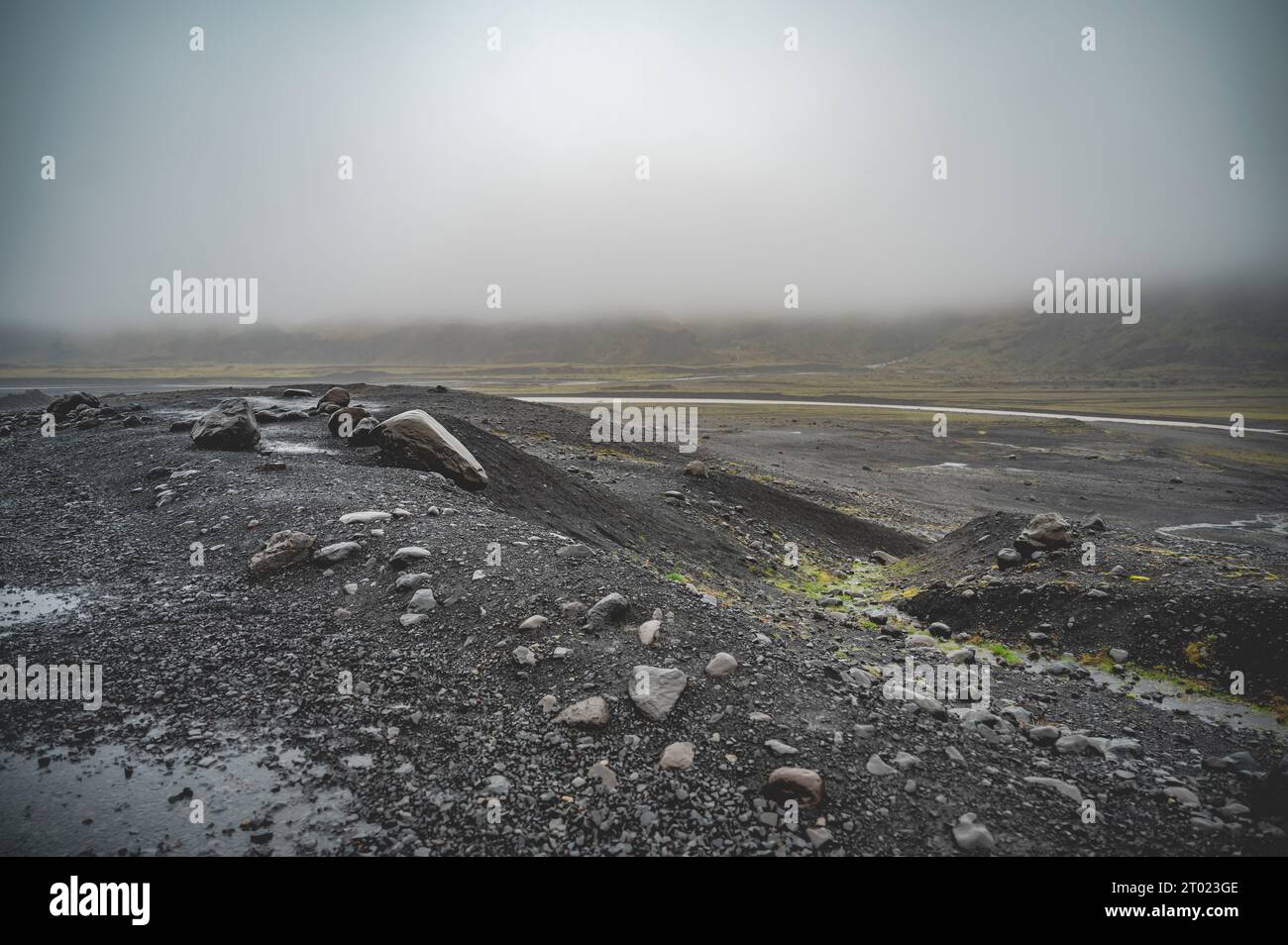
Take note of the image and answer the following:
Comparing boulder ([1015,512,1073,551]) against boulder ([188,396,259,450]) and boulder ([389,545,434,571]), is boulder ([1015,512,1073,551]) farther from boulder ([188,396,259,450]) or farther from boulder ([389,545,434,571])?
boulder ([188,396,259,450])

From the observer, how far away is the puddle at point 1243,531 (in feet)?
72.1

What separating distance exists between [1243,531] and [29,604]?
35.2 metres

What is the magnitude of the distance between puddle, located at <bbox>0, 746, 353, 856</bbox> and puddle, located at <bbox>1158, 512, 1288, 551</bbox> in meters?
26.8

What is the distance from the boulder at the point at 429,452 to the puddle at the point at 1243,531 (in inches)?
937

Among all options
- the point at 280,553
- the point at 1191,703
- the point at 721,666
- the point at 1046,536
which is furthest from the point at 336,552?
the point at 1046,536

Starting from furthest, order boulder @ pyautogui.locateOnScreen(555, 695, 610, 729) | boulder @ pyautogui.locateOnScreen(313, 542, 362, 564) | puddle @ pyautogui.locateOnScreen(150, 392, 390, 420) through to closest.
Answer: puddle @ pyautogui.locateOnScreen(150, 392, 390, 420)
boulder @ pyautogui.locateOnScreen(313, 542, 362, 564)
boulder @ pyautogui.locateOnScreen(555, 695, 610, 729)

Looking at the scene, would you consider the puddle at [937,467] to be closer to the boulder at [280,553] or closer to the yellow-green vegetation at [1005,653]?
the yellow-green vegetation at [1005,653]

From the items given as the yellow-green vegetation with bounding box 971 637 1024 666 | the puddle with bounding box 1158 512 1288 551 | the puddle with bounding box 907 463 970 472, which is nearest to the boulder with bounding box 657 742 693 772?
the yellow-green vegetation with bounding box 971 637 1024 666

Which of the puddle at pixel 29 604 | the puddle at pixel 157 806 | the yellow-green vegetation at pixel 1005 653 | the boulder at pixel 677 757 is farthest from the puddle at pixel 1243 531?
the puddle at pixel 29 604

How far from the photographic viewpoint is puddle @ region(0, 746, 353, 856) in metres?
4.29

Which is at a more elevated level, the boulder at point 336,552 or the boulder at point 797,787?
the boulder at point 336,552

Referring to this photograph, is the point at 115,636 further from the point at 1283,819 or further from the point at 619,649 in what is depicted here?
the point at 1283,819

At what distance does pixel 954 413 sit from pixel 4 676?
80300 millimetres
